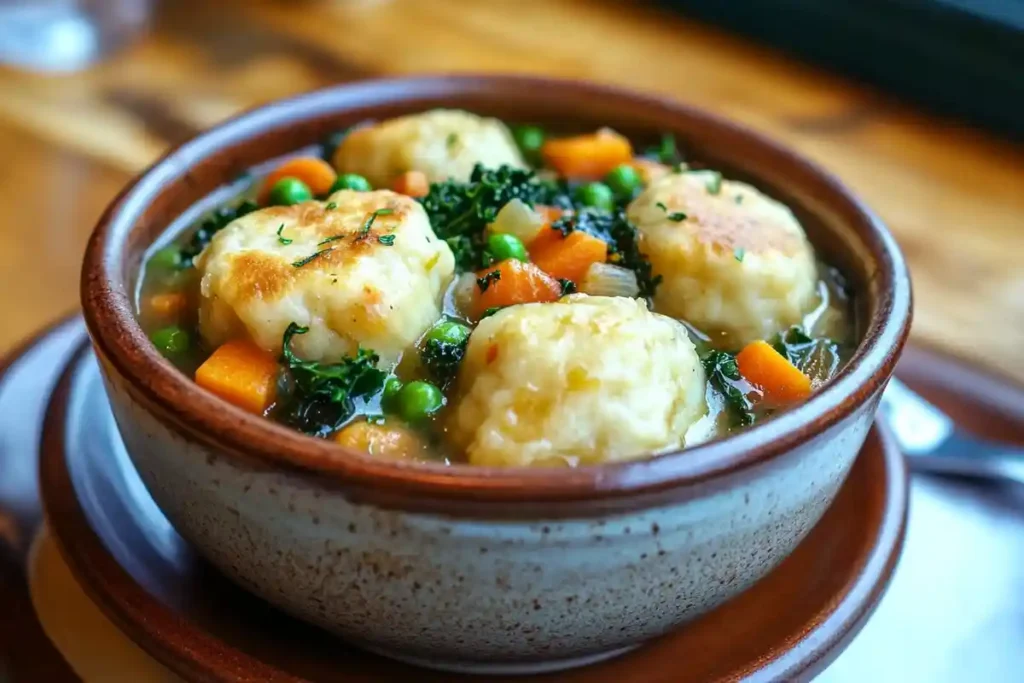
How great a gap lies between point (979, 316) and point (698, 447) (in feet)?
6.97

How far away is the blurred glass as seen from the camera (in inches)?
170

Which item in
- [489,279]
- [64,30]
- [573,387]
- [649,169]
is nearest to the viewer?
[573,387]

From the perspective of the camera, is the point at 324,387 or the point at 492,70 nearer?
the point at 324,387

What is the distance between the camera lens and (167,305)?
2.04 metres

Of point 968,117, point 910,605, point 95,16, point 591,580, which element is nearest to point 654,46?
point 968,117

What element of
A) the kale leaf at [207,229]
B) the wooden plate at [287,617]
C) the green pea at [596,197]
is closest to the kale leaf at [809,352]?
the wooden plate at [287,617]

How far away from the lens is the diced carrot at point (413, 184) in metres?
2.30

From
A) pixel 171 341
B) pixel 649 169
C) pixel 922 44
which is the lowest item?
pixel 922 44

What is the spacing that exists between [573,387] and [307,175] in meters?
1.08

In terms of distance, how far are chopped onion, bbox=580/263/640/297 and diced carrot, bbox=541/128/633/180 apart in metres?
0.57

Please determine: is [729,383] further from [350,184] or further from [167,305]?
[167,305]

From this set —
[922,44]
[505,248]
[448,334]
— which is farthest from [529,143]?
[922,44]

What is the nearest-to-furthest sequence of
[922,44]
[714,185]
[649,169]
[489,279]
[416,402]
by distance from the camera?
[416,402] < [489,279] < [714,185] < [649,169] < [922,44]

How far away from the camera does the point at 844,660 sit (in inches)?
73.7
